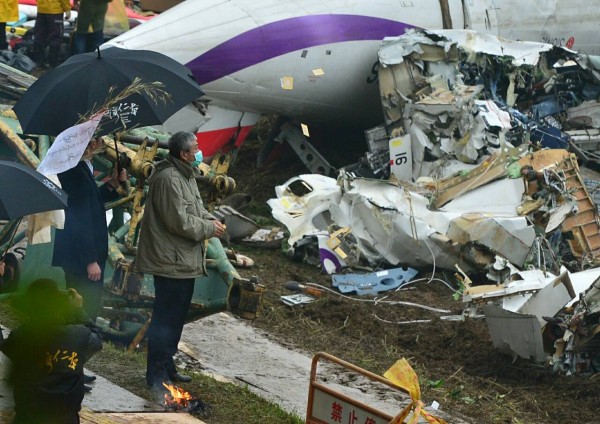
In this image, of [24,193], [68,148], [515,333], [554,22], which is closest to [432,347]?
[515,333]

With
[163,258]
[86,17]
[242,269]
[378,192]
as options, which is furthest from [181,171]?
[86,17]

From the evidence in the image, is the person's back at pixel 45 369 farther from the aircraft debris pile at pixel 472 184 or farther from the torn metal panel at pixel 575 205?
the torn metal panel at pixel 575 205

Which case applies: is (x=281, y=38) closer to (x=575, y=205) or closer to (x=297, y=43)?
(x=297, y=43)

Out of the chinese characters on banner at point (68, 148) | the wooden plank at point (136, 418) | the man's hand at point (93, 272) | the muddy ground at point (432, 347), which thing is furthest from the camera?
the muddy ground at point (432, 347)

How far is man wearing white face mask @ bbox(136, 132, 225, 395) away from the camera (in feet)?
26.8

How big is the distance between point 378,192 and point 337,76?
104 inches

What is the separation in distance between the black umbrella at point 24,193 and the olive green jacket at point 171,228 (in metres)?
1.21

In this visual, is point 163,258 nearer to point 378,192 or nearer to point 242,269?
point 242,269

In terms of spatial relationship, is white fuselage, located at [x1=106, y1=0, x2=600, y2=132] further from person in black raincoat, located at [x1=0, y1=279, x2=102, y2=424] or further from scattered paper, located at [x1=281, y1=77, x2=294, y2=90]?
person in black raincoat, located at [x1=0, y1=279, x2=102, y2=424]

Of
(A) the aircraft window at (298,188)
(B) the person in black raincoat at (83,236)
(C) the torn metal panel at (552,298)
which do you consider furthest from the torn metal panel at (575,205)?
(B) the person in black raincoat at (83,236)

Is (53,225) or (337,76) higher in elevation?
(53,225)

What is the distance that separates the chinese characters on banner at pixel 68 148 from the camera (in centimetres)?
798

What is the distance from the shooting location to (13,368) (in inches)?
247

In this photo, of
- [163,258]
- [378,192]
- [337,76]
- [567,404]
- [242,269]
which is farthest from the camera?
[337,76]
